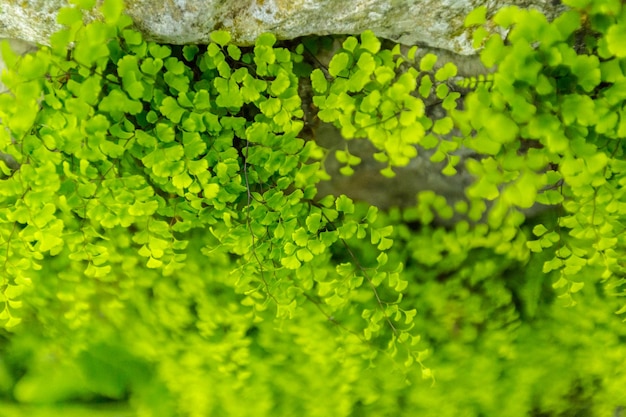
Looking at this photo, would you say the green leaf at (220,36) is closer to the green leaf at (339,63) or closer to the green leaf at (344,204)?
the green leaf at (339,63)

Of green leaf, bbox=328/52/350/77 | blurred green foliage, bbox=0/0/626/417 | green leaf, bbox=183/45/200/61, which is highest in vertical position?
green leaf, bbox=183/45/200/61

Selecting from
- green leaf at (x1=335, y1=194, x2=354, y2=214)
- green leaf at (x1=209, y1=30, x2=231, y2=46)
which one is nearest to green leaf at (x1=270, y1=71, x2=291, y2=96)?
green leaf at (x1=209, y1=30, x2=231, y2=46)

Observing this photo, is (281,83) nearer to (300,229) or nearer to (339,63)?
(339,63)

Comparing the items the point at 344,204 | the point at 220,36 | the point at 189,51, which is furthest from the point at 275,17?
the point at 344,204

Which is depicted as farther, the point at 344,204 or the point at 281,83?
the point at 344,204

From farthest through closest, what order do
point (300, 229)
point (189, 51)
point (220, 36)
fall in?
point (300, 229)
point (189, 51)
point (220, 36)

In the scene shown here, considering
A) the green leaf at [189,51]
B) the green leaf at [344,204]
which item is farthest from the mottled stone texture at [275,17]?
the green leaf at [344,204]

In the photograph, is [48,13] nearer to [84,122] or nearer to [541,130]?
[84,122]

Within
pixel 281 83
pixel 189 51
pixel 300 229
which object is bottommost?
pixel 300 229

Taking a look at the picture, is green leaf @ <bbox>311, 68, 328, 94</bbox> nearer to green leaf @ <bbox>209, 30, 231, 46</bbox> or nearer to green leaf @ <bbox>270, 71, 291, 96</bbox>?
green leaf @ <bbox>270, 71, 291, 96</bbox>

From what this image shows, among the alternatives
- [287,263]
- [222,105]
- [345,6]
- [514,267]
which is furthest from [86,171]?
[514,267]
